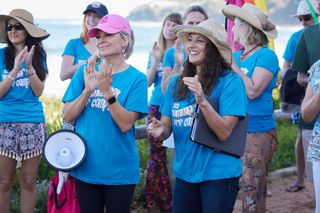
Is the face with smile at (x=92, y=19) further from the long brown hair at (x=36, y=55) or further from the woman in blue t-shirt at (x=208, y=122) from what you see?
the woman in blue t-shirt at (x=208, y=122)

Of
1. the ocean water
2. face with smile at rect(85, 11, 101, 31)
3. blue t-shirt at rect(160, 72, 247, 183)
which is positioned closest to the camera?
blue t-shirt at rect(160, 72, 247, 183)

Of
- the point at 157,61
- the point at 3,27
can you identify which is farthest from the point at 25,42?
the point at 157,61

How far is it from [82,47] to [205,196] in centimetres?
237

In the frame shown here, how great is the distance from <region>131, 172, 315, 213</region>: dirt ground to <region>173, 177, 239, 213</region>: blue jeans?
7.61 feet

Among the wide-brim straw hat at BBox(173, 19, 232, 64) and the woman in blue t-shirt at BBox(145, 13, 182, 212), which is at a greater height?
Answer: the wide-brim straw hat at BBox(173, 19, 232, 64)

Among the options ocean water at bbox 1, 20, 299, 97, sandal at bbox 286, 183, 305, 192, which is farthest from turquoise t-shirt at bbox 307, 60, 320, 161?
ocean water at bbox 1, 20, 299, 97

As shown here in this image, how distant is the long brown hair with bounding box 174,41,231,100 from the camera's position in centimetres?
380

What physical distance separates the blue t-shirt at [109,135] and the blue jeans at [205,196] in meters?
0.33

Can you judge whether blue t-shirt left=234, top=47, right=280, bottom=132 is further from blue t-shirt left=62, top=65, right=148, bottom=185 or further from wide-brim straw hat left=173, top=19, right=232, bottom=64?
blue t-shirt left=62, top=65, right=148, bottom=185

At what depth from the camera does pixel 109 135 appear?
12.7 feet

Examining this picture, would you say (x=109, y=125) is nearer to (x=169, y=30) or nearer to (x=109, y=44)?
(x=109, y=44)

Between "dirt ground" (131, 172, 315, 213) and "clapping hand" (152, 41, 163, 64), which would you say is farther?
"dirt ground" (131, 172, 315, 213)

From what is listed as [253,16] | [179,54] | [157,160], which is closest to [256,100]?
[253,16]

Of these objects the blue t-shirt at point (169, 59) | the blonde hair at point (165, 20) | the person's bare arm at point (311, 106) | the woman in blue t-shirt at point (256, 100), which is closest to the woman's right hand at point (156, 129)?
the person's bare arm at point (311, 106)
